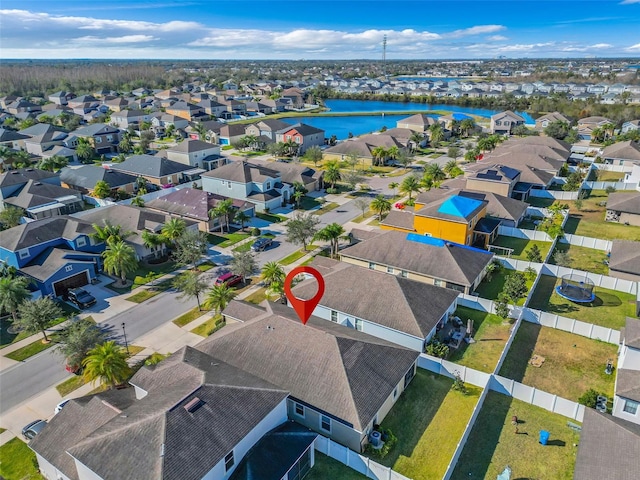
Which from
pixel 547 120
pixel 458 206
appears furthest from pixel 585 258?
pixel 547 120

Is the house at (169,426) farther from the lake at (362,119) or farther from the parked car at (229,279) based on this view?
the lake at (362,119)

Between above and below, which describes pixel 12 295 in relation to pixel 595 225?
above

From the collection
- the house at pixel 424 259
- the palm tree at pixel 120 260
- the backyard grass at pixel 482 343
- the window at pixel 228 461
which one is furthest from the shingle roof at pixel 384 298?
the palm tree at pixel 120 260

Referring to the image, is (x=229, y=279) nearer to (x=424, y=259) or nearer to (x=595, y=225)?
(x=424, y=259)

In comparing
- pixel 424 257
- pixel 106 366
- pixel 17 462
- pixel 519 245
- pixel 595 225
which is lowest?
pixel 519 245

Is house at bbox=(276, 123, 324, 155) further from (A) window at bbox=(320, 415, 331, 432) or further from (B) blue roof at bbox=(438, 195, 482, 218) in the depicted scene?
(A) window at bbox=(320, 415, 331, 432)

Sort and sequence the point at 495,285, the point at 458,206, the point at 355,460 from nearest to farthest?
1. the point at 355,460
2. the point at 495,285
3. the point at 458,206
